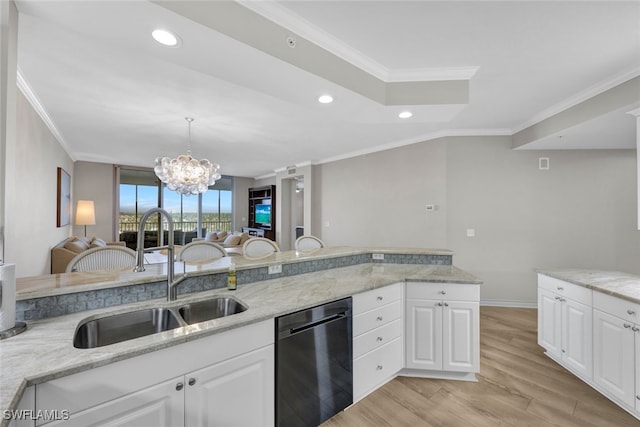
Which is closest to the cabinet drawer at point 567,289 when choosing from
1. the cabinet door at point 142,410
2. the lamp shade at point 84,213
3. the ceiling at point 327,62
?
the ceiling at point 327,62

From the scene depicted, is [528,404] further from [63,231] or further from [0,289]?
[63,231]

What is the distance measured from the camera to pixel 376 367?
2.06m

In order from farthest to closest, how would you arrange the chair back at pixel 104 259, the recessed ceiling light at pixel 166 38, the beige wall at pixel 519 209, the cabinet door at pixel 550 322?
the beige wall at pixel 519 209
the cabinet door at pixel 550 322
the chair back at pixel 104 259
the recessed ceiling light at pixel 166 38

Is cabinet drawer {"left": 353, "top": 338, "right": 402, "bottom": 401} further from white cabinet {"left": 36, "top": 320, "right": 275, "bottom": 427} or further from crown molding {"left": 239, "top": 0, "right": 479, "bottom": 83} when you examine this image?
crown molding {"left": 239, "top": 0, "right": 479, "bottom": 83}

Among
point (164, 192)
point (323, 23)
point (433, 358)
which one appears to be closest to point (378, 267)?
point (433, 358)

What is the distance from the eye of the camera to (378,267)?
2750 millimetres

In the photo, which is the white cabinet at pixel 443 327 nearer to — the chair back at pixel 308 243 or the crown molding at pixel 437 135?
the chair back at pixel 308 243

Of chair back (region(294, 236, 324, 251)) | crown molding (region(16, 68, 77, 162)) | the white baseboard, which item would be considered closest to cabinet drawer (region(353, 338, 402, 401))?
chair back (region(294, 236, 324, 251))

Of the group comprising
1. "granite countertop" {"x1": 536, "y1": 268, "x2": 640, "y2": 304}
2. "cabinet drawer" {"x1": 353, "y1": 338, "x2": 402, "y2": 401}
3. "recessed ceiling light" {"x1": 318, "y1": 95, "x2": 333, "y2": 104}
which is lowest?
"cabinet drawer" {"x1": 353, "y1": 338, "x2": 402, "y2": 401}

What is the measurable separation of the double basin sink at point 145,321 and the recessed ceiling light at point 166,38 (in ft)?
5.06

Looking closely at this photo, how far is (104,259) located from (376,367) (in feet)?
7.78

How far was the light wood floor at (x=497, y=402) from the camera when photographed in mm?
1820

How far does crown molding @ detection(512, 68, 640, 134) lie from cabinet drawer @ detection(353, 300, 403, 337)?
2798 mm

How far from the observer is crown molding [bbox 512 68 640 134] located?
2350 millimetres
